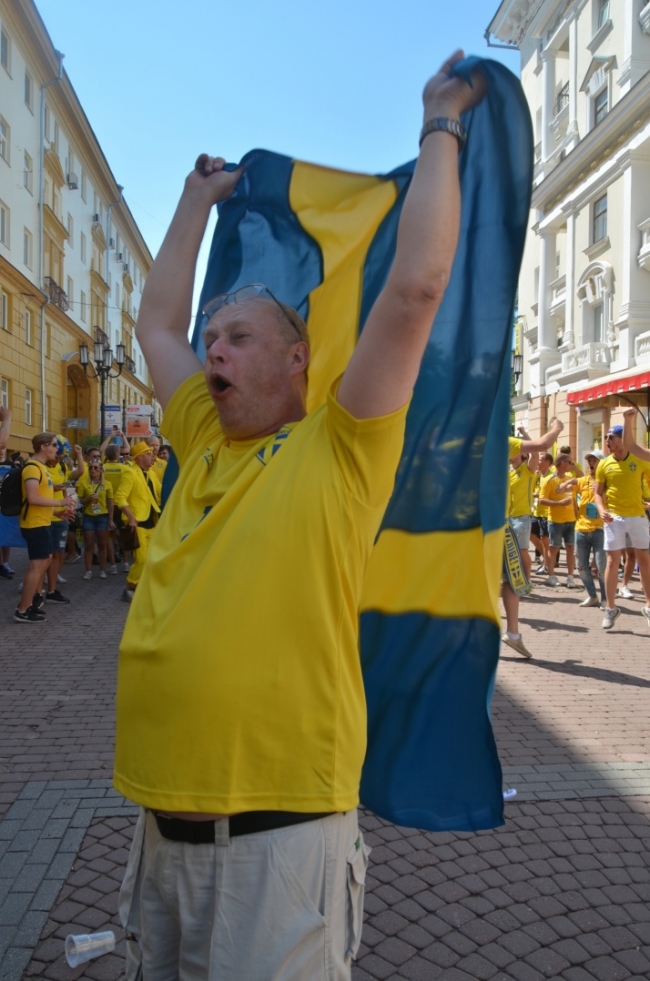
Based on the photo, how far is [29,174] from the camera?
30891mm

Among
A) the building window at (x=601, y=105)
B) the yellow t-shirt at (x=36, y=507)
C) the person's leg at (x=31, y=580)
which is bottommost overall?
the person's leg at (x=31, y=580)

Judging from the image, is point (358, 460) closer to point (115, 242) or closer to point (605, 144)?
point (605, 144)

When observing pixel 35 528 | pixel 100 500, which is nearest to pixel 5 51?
pixel 100 500

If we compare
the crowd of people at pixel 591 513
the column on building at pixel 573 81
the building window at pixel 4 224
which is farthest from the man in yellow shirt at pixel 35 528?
the column on building at pixel 573 81

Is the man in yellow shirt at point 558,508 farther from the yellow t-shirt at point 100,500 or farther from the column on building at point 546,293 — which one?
the column on building at point 546,293

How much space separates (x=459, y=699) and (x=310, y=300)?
1274mm

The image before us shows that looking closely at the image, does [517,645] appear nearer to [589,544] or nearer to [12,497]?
[589,544]

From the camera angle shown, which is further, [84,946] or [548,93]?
[548,93]

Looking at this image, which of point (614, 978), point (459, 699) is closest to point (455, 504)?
point (459, 699)

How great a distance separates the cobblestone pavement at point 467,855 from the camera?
2.87m

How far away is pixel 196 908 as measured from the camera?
1508mm

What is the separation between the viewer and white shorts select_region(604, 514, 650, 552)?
29.4 ft

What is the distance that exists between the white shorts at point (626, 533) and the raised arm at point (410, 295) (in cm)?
816

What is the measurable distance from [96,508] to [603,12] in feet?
85.6
